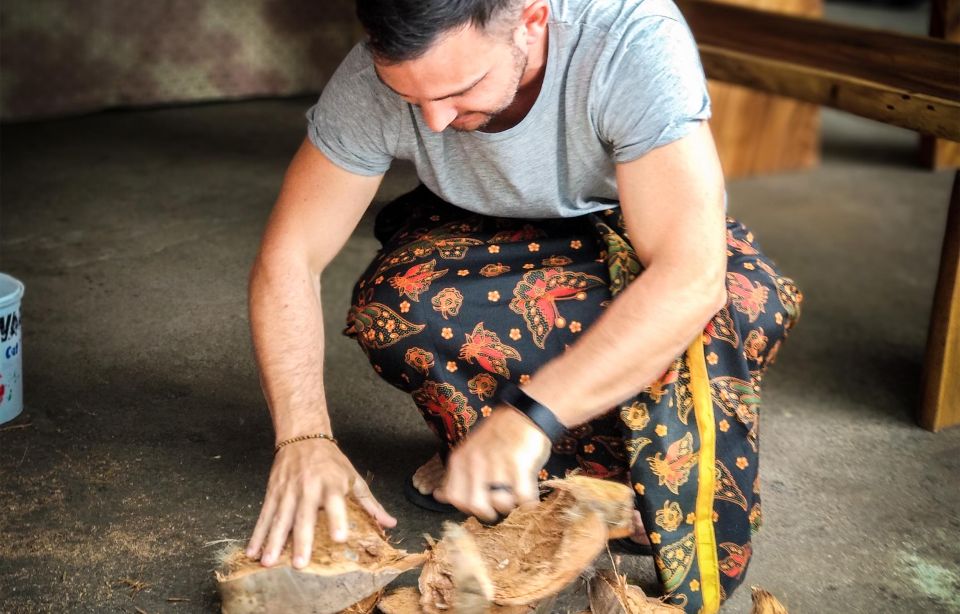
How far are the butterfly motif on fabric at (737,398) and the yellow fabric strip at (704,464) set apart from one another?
0.08ft

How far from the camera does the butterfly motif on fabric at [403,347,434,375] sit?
1.68m

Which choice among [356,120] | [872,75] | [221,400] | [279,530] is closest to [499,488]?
[279,530]

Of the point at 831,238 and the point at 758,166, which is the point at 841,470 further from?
the point at 758,166

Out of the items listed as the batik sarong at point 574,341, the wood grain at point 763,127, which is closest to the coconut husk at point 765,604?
the batik sarong at point 574,341

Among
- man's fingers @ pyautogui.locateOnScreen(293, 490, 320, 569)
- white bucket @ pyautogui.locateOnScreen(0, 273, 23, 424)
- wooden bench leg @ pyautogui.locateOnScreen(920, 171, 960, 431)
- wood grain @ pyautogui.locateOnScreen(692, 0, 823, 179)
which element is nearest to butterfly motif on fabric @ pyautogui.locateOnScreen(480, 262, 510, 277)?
man's fingers @ pyautogui.locateOnScreen(293, 490, 320, 569)

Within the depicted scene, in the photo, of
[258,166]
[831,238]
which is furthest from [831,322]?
[258,166]

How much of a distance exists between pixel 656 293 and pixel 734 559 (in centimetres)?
45

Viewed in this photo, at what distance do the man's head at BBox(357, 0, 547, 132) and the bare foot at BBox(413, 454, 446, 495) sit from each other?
66 cm

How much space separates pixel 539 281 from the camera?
1.67m

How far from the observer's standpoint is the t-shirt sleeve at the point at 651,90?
57.8 inches

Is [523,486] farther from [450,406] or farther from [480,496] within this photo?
[450,406]

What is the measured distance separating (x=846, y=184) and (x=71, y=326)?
9.63 feet

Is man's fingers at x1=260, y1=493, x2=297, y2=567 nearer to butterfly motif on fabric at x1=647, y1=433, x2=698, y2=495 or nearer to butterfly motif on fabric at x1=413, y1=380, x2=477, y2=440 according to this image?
butterfly motif on fabric at x1=413, y1=380, x2=477, y2=440

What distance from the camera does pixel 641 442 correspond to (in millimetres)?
1533
